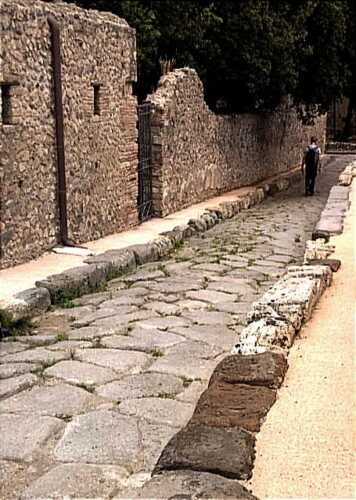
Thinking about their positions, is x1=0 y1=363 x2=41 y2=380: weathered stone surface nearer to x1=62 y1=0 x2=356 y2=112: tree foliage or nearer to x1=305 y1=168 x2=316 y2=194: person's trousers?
x1=62 y1=0 x2=356 y2=112: tree foliage

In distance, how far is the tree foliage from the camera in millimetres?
17297

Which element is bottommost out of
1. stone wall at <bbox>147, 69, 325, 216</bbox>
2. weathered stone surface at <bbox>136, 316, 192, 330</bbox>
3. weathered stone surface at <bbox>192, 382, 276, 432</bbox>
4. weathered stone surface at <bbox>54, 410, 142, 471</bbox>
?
weathered stone surface at <bbox>136, 316, 192, 330</bbox>

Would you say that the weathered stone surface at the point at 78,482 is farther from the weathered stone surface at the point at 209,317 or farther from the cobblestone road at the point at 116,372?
the weathered stone surface at the point at 209,317

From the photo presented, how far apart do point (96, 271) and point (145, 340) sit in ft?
8.07

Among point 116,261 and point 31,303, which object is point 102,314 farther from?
point 116,261

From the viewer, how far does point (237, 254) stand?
11.2m

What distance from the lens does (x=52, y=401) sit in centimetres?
514

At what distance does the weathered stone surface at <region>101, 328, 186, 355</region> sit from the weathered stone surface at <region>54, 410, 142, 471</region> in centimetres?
147

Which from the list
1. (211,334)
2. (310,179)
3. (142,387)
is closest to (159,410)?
(142,387)

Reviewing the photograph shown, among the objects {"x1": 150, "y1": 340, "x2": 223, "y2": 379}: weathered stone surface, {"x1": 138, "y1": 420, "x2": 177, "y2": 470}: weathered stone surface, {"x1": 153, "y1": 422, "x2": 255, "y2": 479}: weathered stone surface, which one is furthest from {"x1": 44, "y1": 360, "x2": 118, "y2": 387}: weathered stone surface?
{"x1": 153, "y1": 422, "x2": 255, "y2": 479}: weathered stone surface

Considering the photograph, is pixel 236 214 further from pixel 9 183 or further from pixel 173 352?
pixel 173 352

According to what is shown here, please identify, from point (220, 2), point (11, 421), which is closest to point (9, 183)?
point (11, 421)

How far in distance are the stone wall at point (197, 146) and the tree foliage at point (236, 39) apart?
1206mm

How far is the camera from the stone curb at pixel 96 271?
24.5 feet
